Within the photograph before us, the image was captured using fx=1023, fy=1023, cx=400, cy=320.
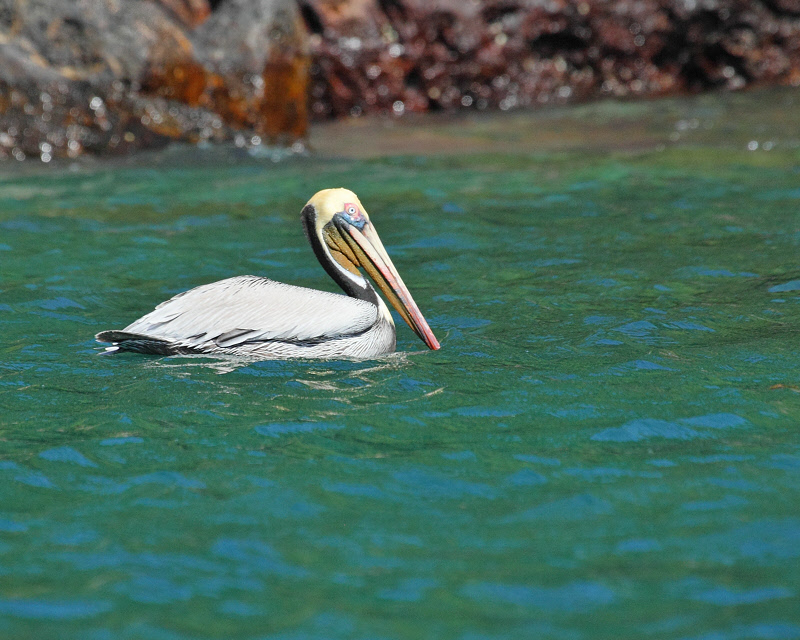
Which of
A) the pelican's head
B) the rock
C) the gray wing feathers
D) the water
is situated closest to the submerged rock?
the rock

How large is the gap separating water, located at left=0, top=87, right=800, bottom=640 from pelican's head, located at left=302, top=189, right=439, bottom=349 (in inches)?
16.6

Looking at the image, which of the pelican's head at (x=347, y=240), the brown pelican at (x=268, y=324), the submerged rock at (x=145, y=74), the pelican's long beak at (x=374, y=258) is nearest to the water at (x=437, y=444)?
the brown pelican at (x=268, y=324)

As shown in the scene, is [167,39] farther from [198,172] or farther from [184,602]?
[184,602]

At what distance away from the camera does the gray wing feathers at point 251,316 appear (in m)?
5.09

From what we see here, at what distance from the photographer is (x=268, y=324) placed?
5.15 m

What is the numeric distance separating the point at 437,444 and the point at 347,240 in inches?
76.9

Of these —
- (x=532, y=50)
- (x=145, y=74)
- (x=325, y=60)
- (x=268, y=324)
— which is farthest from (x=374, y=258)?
(x=532, y=50)

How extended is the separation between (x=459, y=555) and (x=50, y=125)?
8.27m

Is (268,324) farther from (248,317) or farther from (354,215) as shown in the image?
(354,215)

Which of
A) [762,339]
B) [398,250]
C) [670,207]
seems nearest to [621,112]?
[670,207]

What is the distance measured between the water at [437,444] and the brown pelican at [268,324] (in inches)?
4.9

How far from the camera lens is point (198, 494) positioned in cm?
357

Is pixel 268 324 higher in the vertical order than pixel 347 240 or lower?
lower

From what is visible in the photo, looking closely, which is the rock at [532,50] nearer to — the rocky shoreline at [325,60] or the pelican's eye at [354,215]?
the rocky shoreline at [325,60]
